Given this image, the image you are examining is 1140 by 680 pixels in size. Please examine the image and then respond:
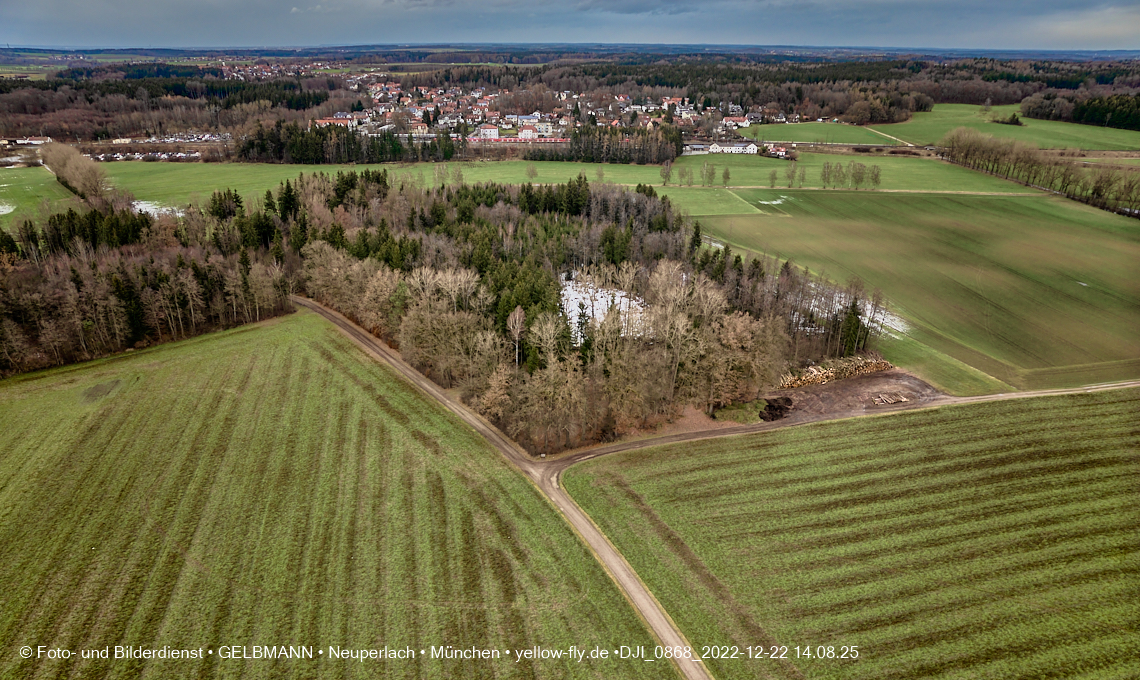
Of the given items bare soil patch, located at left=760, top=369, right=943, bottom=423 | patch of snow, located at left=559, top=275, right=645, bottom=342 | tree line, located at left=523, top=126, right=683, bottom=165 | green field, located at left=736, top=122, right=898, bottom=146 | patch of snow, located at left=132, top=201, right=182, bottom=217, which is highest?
green field, located at left=736, top=122, right=898, bottom=146

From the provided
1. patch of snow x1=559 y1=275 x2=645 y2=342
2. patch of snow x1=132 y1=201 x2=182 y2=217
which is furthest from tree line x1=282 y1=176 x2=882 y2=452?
patch of snow x1=132 y1=201 x2=182 y2=217

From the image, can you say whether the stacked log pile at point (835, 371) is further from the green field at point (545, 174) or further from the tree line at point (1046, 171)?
the tree line at point (1046, 171)

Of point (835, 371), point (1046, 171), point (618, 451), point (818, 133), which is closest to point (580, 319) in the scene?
A: point (618, 451)

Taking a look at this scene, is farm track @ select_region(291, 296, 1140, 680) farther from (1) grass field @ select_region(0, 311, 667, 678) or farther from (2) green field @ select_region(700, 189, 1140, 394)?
(2) green field @ select_region(700, 189, 1140, 394)

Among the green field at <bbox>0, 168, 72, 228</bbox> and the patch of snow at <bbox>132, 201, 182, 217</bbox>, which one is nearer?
the green field at <bbox>0, 168, 72, 228</bbox>

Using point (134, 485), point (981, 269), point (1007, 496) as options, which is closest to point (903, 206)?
point (981, 269)

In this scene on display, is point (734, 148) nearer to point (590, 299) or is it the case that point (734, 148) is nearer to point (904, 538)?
point (590, 299)

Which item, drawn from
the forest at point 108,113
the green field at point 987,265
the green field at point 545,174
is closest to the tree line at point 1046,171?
the green field at point 545,174
